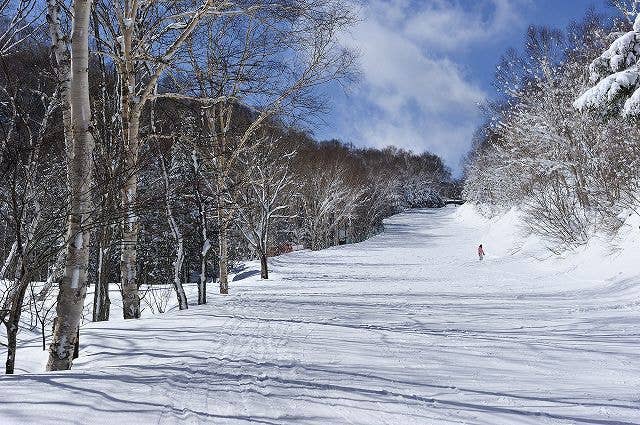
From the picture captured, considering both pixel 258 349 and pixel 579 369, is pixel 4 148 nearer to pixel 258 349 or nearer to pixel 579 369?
pixel 258 349

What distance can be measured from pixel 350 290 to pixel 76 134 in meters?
10.5

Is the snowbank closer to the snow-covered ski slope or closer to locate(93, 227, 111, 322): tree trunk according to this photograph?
the snow-covered ski slope

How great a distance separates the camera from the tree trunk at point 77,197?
14.4 ft

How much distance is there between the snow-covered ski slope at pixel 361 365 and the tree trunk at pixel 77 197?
1.33ft

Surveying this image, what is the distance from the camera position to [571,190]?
2123cm

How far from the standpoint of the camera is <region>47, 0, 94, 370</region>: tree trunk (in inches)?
172

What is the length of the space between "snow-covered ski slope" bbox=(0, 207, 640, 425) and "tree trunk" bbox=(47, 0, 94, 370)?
41 centimetres

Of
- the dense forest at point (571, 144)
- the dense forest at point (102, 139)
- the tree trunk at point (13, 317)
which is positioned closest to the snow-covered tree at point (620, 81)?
the dense forest at point (571, 144)

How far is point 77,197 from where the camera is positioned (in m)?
4.39

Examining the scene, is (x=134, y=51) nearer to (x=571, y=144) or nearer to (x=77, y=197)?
(x=77, y=197)

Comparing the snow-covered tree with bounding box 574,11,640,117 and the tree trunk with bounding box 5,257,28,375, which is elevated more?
the snow-covered tree with bounding box 574,11,640,117

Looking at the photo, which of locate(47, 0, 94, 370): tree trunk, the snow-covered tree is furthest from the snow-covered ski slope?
the snow-covered tree

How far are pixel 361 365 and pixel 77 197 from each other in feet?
10.4

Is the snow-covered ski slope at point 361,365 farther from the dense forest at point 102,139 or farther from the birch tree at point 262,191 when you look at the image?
the birch tree at point 262,191
